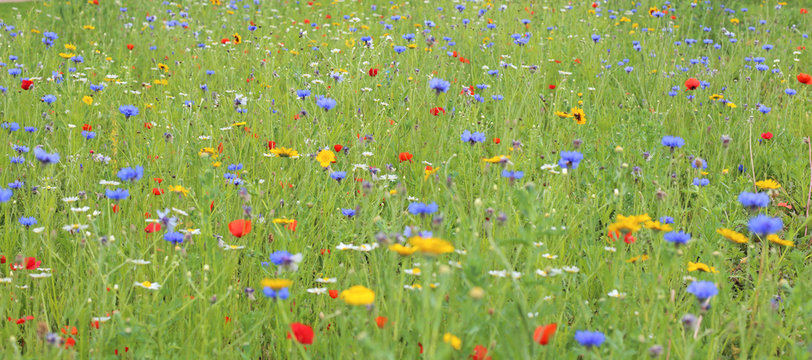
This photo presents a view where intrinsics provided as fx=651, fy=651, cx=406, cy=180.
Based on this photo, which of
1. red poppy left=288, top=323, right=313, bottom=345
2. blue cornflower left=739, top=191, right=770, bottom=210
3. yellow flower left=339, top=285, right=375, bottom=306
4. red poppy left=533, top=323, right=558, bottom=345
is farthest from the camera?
blue cornflower left=739, top=191, right=770, bottom=210

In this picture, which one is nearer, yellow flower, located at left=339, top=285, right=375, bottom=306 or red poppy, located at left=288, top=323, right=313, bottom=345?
yellow flower, located at left=339, top=285, right=375, bottom=306

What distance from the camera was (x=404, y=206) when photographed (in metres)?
2.59

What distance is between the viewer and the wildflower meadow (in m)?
1.56

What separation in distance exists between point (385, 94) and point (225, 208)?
168 cm

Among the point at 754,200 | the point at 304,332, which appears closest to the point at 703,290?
the point at 754,200

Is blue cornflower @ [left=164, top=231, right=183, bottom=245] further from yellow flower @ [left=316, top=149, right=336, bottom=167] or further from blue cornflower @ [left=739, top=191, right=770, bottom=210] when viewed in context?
blue cornflower @ [left=739, top=191, right=770, bottom=210]

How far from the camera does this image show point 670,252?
1540 mm

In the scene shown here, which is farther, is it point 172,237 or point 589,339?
point 172,237

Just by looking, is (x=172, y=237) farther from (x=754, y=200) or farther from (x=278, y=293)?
(x=754, y=200)

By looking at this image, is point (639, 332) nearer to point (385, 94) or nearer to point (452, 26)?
point (385, 94)

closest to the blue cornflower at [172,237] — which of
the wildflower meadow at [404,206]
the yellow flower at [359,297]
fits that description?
the wildflower meadow at [404,206]

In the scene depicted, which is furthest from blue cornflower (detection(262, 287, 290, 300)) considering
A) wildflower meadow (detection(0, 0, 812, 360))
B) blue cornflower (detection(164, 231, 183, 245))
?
blue cornflower (detection(164, 231, 183, 245))

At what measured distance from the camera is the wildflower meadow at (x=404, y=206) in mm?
1563

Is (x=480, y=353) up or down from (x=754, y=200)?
down
